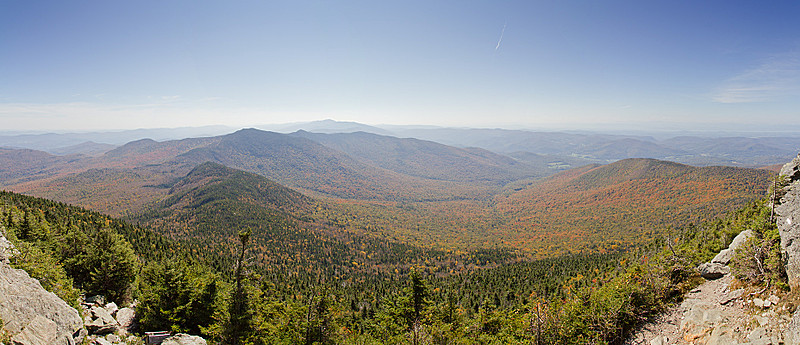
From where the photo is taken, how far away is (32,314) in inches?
552

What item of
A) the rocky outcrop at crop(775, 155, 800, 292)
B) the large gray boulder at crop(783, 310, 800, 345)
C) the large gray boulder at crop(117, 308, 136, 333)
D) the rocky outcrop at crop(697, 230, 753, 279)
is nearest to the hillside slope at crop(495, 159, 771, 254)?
the rocky outcrop at crop(697, 230, 753, 279)

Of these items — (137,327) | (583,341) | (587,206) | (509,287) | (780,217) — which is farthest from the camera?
(587,206)

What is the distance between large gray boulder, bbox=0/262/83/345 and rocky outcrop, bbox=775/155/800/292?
30.7 m

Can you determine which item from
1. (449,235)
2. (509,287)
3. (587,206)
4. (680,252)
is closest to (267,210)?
(449,235)

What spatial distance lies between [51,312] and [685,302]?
34256 millimetres

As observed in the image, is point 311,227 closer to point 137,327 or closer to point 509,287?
point 509,287

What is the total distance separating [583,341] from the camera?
712 inches

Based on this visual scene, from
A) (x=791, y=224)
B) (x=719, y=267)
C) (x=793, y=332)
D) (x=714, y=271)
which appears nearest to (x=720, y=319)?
(x=791, y=224)

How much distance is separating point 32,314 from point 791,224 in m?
34.5

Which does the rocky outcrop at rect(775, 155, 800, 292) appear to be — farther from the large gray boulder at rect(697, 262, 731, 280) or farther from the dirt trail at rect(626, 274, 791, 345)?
the large gray boulder at rect(697, 262, 731, 280)

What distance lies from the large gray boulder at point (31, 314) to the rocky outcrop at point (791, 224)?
3066 centimetres

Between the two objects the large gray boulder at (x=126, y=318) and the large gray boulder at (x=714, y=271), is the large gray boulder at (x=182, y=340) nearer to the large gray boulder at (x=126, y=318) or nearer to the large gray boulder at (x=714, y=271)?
the large gray boulder at (x=126, y=318)

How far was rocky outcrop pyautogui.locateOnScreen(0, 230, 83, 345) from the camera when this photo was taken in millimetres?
12695

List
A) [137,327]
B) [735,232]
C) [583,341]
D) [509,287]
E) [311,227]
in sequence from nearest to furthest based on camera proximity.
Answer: [583,341], [735,232], [137,327], [509,287], [311,227]
